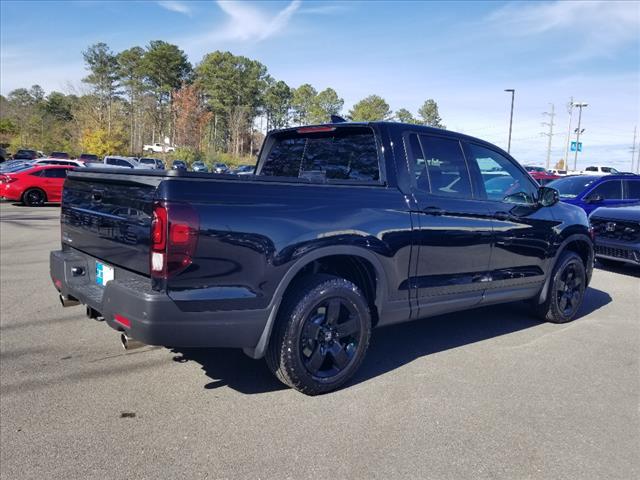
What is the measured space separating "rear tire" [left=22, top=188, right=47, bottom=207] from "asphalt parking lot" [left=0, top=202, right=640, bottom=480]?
1489 cm

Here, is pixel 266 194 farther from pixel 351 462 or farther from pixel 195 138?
pixel 195 138

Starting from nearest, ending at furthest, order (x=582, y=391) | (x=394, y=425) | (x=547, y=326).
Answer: (x=394, y=425), (x=582, y=391), (x=547, y=326)

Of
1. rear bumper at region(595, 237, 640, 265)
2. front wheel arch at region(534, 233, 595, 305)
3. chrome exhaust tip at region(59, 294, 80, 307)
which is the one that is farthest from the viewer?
rear bumper at region(595, 237, 640, 265)

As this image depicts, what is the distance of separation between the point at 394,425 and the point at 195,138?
193ft

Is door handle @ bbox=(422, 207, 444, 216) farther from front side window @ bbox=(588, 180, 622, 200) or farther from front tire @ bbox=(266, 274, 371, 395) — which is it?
front side window @ bbox=(588, 180, 622, 200)

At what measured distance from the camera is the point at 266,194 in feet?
10.7

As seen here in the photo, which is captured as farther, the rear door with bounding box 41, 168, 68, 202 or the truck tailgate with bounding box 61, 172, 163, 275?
the rear door with bounding box 41, 168, 68, 202

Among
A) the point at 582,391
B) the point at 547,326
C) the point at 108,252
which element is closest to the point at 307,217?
the point at 108,252

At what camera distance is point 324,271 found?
13.0 ft

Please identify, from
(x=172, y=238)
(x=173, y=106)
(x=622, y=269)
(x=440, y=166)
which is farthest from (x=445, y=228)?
(x=173, y=106)

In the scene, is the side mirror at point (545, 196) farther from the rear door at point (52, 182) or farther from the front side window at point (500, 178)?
the rear door at point (52, 182)

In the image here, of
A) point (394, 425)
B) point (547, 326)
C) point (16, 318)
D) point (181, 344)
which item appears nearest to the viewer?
point (181, 344)

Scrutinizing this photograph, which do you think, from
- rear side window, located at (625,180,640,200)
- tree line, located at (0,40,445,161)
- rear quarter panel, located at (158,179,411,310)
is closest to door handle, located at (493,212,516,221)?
rear quarter panel, located at (158,179,411,310)

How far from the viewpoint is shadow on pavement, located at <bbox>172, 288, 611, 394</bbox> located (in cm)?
401
